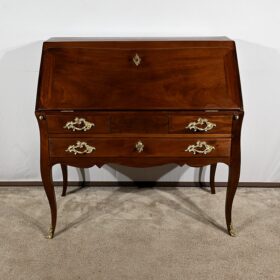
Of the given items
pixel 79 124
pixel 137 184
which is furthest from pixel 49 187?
pixel 137 184

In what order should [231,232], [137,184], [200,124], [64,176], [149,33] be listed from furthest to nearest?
1. [137,184]
2. [64,176]
3. [149,33]
4. [231,232]
5. [200,124]

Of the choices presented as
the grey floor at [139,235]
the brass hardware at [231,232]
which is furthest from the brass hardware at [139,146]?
the brass hardware at [231,232]

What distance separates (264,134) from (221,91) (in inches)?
32.2

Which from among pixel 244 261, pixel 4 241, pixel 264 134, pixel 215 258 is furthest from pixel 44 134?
pixel 264 134

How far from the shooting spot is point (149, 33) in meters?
2.34

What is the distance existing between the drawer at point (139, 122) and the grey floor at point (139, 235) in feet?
2.13

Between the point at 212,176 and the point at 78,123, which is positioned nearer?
the point at 78,123

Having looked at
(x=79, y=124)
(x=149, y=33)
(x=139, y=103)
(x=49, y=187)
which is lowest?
(x=49, y=187)

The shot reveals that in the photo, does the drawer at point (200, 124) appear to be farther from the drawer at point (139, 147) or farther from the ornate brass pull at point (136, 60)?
the ornate brass pull at point (136, 60)

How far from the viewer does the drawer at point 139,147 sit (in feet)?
6.29

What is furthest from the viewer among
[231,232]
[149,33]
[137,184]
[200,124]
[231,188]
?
[137,184]

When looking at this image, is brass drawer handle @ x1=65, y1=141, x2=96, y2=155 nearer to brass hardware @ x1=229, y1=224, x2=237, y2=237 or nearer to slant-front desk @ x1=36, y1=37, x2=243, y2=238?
slant-front desk @ x1=36, y1=37, x2=243, y2=238

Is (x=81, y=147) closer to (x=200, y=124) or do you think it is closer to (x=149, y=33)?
(x=200, y=124)

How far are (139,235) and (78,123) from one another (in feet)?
Answer: 2.47
